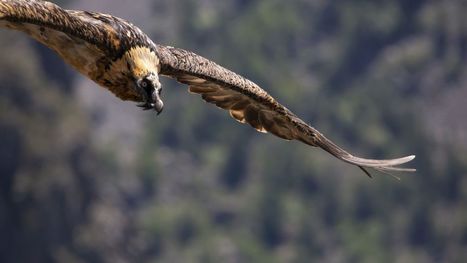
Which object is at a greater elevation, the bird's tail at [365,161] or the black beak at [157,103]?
the bird's tail at [365,161]

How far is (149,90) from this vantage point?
57.4 ft

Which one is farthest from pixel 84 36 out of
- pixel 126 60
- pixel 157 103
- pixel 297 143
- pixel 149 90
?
pixel 297 143

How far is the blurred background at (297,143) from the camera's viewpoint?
10838cm

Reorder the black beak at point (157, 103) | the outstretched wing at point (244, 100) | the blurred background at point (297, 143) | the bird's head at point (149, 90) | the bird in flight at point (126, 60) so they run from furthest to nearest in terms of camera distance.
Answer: the blurred background at point (297, 143), the outstretched wing at point (244, 100), the bird's head at point (149, 90), the black beak at point (157, 103), the bird in flight at point (126, 60)

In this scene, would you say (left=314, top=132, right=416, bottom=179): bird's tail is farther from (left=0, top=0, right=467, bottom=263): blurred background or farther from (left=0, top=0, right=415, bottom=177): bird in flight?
(left=0, top=0, right=467, bottom=263): blurred background

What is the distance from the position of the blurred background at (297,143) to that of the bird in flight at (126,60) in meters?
66.3

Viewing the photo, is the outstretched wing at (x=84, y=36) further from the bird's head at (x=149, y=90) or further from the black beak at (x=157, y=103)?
the black beak at (x=157, y=103)

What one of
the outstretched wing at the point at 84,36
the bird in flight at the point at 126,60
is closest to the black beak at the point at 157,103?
the bird in flight at the point at 126,60

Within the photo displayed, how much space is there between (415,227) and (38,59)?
3540 cm

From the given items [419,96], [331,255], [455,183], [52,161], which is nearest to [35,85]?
[52,161]

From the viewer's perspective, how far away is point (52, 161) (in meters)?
73.5

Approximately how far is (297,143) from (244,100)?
279 feet

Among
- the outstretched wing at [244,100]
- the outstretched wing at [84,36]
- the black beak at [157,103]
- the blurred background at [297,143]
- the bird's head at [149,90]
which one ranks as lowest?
the black beak at [157,103]

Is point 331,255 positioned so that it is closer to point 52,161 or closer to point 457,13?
point 457,13
